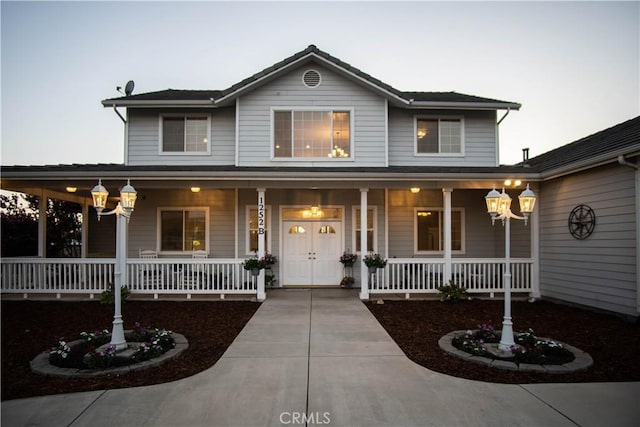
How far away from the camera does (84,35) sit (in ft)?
33.6

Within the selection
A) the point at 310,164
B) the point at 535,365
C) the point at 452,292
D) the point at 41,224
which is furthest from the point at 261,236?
the point at 535,365

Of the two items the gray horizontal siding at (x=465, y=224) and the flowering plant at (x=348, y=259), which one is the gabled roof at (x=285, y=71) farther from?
the flowering plant at (x=348, y=259)

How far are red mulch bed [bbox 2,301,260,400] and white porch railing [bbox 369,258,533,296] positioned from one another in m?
3.53

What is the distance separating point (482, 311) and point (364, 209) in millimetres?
3608

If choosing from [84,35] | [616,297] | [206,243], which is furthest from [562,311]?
[84,35]

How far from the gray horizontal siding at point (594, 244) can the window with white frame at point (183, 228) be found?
9485 mm

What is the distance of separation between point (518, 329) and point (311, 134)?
7.05 metres

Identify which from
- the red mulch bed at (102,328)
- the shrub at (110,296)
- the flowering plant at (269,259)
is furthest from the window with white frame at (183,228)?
the red mulch bed at (102,328)

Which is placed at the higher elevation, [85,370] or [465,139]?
[465,139]

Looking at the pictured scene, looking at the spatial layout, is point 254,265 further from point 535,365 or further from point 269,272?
point 535,365

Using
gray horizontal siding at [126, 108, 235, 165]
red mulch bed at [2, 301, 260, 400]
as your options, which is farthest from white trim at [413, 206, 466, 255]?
gray horizontal siding at [126, 108, 235, 165]

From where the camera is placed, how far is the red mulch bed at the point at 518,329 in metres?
4.44

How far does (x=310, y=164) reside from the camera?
34.4 feet

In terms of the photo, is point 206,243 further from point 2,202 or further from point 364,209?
point 2,202
